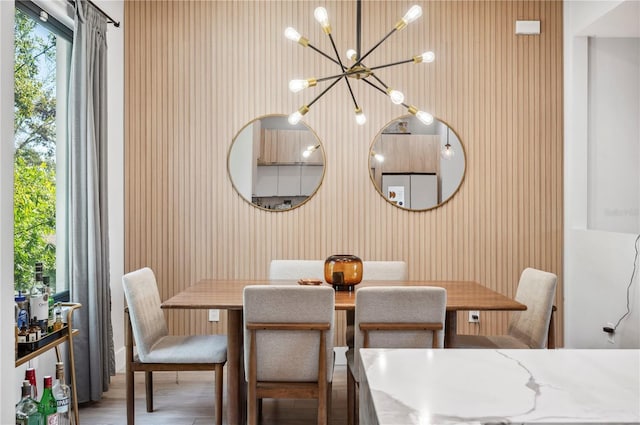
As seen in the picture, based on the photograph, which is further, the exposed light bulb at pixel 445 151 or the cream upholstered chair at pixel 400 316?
the exposed light bulb at pixel 445 151

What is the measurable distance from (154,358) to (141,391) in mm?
820

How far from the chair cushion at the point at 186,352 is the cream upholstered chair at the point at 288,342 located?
353 mm

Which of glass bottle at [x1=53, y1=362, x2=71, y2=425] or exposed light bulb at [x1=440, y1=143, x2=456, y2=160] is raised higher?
A: exposed light bulb at [x1=440, y1=143, x2=456, y2=160]

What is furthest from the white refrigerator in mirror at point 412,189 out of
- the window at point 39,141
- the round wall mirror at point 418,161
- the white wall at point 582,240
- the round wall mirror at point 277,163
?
the window at point 39,141

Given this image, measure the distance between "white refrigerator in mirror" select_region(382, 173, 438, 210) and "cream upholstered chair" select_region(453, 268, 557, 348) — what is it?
1079 millimetres

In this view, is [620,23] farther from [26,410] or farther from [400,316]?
[26,410]

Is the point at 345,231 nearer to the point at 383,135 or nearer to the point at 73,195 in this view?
the point at 383,135

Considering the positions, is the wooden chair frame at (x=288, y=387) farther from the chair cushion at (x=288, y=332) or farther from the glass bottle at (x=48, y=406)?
the glass bottle at (x=48, y=406)

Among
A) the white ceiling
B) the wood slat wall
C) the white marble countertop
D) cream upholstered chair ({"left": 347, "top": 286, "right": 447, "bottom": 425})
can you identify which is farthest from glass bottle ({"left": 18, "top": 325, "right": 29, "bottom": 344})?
the white ceiling

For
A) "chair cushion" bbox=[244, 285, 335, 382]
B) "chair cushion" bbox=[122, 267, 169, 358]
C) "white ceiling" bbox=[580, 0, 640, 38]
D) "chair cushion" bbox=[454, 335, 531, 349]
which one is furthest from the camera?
"white ceiling" bbox=[580, 0, 640, 38]

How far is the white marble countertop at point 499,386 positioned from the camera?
86cm

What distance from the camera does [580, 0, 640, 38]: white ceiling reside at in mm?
3431

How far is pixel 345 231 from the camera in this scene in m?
4.14

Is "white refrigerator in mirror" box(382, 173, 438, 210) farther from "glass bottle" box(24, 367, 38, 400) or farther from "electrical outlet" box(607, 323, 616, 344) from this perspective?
"glass bottle" box(24, 367, 38, 400)
